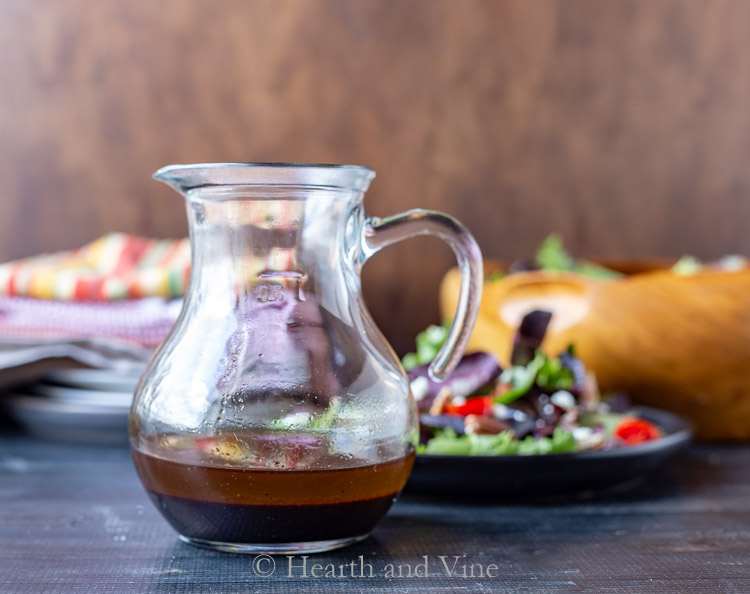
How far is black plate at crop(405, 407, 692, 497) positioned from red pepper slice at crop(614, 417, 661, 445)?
0.07 m

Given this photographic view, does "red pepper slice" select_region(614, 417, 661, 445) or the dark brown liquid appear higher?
the dark brown liquid

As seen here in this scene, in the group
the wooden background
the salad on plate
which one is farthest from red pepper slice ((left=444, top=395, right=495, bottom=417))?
the wooden background

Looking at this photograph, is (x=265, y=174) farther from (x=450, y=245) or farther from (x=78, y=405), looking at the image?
(x=78, y=405)

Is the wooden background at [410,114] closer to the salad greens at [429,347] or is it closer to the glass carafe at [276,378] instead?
the salad greens at [429,347]

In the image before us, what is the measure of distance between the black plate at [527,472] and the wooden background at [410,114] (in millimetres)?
752

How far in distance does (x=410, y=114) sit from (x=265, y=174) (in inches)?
37.4

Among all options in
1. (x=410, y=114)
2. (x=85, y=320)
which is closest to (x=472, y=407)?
(x=85, y=320)

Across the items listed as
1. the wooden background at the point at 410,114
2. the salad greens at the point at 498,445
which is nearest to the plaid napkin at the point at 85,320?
the wooden background at the point at 410,114

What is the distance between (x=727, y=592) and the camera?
423mm

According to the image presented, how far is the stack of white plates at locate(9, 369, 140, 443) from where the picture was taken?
80 centimetres

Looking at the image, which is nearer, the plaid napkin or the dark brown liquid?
the dark brown liquid

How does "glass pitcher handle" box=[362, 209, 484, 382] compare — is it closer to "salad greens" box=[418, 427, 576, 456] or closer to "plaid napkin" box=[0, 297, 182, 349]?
"salad greens" box=[418, 427, 576, 456]

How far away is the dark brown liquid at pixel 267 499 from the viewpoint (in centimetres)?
43

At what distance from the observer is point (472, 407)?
2.26 feet
